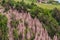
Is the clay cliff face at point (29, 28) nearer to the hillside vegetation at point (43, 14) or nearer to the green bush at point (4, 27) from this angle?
the green bush at point (4, 27)

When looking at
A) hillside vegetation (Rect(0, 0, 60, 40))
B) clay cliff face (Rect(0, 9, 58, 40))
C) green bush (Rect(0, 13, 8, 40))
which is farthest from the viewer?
hillside vegetation (Rect(0, 0, 60, 40))

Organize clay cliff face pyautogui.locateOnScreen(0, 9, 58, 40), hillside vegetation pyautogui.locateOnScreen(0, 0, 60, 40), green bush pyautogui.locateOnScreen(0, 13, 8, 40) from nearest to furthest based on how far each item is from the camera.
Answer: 1. green bush pyautogui.locateOnScreen(0, 13, 8, 40)
2. clay cliff face pyautogui.locateOnScreen(0, 9, 58, 40)
3. hillside vegetation pyautogui.locateOnScreen(0, 0, 60, 40)

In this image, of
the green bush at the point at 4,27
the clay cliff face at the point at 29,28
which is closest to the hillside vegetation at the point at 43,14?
the clay cliff face at the point at 29,28

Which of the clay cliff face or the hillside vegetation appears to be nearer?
the clay cliff face

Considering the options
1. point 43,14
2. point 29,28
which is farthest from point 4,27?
point 43,14

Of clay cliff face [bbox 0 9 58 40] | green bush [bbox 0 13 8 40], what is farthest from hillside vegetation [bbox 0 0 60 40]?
green bush [bbox 0 13 8 40]

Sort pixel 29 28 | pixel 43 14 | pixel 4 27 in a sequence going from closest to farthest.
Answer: pixel 4 27
pixel 29 28
pixel 43 14

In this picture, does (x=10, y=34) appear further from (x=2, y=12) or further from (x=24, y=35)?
(x=2, y=12)

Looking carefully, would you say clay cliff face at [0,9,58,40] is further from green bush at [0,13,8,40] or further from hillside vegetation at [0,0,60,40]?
hillside vegetation at [0,0,60,40]

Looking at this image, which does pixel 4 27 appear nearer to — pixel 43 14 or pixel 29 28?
pixel 29 28

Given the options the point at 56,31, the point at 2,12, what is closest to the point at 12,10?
the point at 2,12

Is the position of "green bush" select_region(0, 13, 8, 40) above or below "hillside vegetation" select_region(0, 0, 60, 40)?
above
